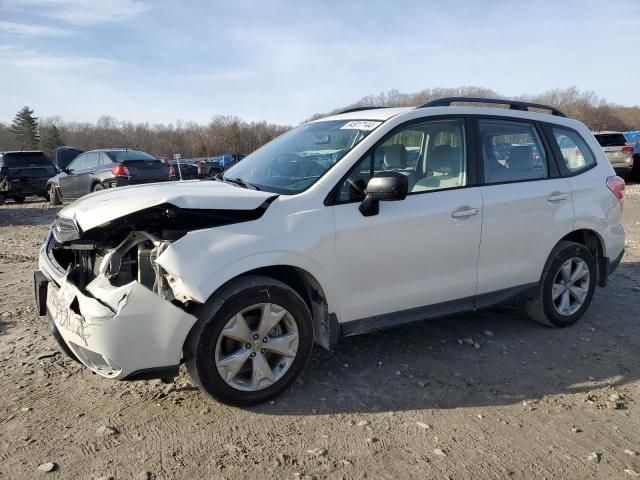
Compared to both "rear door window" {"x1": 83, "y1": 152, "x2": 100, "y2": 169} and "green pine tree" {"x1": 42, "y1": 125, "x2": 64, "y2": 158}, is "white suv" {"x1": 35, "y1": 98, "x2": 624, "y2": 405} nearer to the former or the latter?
"rear door window" {"x1": 83, "y1": 152, "x2": 100, "y2": 169}

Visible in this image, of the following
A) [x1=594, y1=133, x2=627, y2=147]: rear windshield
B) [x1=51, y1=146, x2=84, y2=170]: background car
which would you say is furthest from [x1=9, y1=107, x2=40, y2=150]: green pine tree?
[x1=594, y1=133, x2=627, y2=147]: rear windshield

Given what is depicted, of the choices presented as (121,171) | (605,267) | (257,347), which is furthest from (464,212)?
(121,171)

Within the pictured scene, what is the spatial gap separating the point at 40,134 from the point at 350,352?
7979 cm

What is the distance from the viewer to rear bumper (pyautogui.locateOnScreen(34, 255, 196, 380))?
2811mm

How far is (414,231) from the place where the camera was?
11.8ft

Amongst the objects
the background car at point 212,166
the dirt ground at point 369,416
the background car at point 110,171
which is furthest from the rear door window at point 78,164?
the dirt ground at point 369,416

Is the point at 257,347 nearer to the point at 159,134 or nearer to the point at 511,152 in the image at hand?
the point at 511,152

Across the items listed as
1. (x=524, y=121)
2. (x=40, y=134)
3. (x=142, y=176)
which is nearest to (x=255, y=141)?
(x=40, y=134)

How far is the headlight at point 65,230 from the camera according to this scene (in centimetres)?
328

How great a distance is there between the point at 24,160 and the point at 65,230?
15.2 metres

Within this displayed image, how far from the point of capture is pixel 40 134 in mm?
72125

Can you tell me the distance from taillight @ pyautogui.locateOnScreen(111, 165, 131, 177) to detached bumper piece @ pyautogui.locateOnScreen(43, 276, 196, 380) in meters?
9.86

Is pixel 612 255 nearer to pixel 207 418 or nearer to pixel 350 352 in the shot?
pixel 350 352

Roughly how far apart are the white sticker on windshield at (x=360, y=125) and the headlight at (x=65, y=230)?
1.99m
